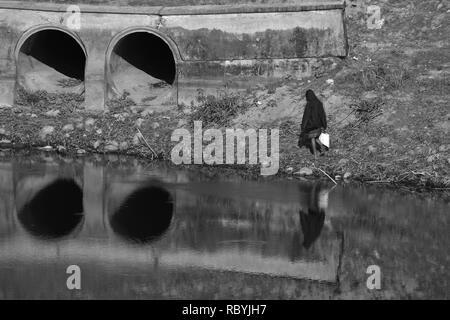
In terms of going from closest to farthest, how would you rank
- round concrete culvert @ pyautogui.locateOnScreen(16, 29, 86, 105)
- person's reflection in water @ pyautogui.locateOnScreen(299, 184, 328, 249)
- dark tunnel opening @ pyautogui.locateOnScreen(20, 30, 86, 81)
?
1. person's reflection in water @ pyautogui.locateOnScreen(299, 184, 328, 249)
2. round concrete culvert @ pyautogui.locateOnScreen(16, 29, 86, 105)
3. dark tunnel opening @ pyautogui.locateOnScreen(20, 30, 86, 81)

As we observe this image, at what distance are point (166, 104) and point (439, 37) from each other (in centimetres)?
726

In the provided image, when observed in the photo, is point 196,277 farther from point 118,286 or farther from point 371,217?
point 371,217

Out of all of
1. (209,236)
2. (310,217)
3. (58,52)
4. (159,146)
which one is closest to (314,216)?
(310,217)

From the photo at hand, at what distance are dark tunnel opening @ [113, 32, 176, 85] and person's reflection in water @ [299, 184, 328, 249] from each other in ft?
27.5

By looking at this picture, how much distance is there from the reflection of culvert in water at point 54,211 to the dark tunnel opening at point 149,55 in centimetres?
710

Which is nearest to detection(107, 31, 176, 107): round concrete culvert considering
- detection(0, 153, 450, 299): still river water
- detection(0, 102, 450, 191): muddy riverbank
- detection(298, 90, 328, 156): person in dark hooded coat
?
detection(0, 102, 450, 191): muddy riverbank

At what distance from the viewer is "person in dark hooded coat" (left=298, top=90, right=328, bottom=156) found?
19.3 meters

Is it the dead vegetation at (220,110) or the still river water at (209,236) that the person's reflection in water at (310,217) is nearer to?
the still river water at (209,236)

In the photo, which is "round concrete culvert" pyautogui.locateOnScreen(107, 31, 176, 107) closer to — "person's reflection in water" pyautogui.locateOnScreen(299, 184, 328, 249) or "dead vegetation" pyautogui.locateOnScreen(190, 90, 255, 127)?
"dead vegetation" pyautogui.locateOnScreen(190, 90, 255, 127)

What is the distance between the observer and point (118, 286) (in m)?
12.3

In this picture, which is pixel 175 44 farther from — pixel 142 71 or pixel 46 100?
pixel 46 100

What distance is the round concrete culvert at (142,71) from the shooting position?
23500 mm

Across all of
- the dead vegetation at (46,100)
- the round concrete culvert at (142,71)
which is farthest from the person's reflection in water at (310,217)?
the dead vegetation at (46,100)

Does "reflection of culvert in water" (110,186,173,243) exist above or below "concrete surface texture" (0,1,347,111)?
below
